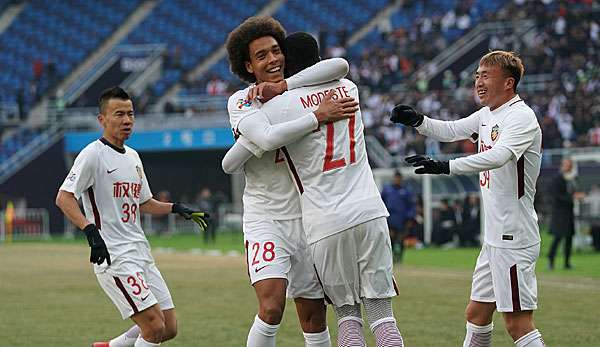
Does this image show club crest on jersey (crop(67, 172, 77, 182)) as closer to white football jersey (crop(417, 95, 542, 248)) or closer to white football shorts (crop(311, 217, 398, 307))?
white football shorts (crop(311, 217, 398, 307))

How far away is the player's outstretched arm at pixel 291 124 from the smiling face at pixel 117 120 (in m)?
2.45

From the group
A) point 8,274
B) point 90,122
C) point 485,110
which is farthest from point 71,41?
point 485,110

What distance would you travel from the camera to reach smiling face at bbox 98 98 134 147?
9.16 m

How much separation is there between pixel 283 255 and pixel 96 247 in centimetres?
164

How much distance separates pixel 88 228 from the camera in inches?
326

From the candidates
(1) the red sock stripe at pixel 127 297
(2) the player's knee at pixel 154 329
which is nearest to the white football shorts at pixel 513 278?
(2) the player's knee at pixel 154 329

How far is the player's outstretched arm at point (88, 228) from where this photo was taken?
8156 millimetres

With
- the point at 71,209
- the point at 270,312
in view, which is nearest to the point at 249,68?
the point at 270,312

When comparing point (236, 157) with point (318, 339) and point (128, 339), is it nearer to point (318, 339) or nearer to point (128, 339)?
point (318, 339)

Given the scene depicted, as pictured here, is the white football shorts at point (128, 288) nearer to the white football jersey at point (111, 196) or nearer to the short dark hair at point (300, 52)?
the white football jersey at point (111, 196)

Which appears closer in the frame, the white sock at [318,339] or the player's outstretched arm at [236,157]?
the player's outstretched arm at [236,157]

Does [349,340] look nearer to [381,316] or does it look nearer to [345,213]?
[381,316]

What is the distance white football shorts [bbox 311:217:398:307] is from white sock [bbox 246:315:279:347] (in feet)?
1.42

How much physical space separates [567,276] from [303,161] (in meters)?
13.6
